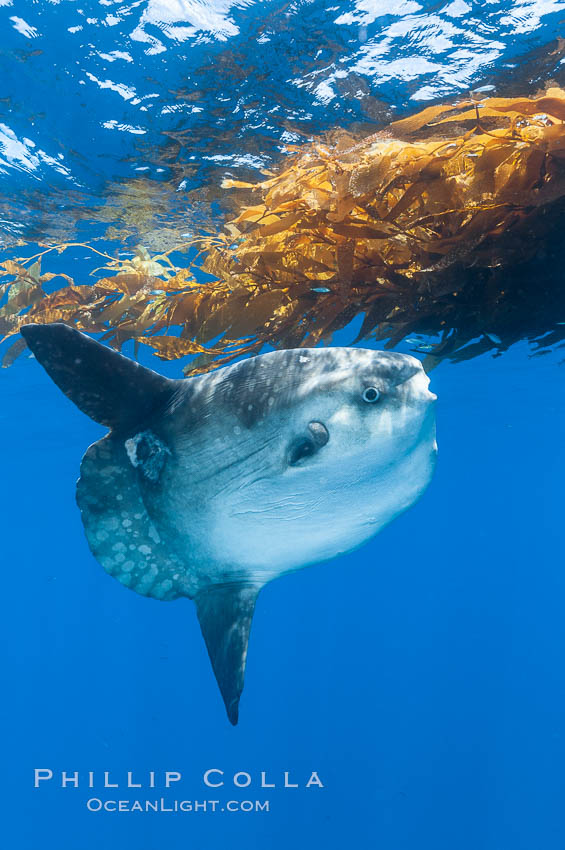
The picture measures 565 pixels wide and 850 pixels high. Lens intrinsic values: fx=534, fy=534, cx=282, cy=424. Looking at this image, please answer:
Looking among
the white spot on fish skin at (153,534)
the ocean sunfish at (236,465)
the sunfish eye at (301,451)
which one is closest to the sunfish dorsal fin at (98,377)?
the ocean sunfish at (236,465)

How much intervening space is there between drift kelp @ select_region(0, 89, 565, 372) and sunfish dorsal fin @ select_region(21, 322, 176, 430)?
1837 mm

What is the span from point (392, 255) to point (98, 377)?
2425 mm

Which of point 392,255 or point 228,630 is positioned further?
point 392,255

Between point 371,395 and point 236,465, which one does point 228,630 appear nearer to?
point 236,465

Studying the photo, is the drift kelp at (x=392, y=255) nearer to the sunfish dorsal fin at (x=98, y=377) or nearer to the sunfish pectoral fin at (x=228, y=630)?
the sunfish dorsal fin at (x=98, y=377)

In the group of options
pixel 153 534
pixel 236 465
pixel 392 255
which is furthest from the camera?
pixel 392 255

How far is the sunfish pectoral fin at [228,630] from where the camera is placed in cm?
213

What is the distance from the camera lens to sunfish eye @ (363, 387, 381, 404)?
1865 millimetres

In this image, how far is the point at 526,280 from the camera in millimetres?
3953

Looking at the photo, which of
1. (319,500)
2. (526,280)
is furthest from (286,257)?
(319,500)

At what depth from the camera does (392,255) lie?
12.4 feet

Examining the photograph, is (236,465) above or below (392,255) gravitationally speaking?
below

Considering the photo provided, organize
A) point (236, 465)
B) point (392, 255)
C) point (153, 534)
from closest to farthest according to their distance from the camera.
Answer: point (236, 465) < point (153, 534) < point (392, 255)

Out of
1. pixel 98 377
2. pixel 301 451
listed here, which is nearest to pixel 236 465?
pixel 301 451
